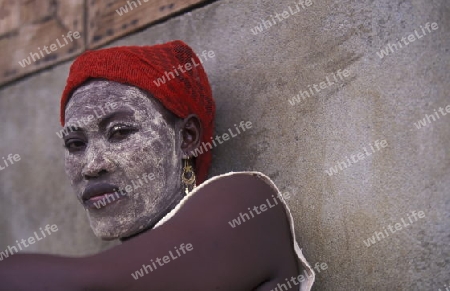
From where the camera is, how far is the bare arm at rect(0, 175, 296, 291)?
57.0 inches

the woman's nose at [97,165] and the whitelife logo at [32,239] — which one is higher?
the woman's nose at [97,165]

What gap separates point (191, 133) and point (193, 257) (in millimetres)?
627

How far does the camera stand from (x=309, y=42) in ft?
7.30

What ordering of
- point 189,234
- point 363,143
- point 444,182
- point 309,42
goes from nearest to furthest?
point 189,234
point 444,182
point 363,143
point 309,42

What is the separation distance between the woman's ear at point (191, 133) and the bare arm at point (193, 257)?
0.33 meters

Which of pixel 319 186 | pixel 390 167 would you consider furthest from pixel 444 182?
pixel 319 186

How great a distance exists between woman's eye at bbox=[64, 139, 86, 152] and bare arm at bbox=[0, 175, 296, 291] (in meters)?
0.48

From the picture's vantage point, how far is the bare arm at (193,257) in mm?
1447

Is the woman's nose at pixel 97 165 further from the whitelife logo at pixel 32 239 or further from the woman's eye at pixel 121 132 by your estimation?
the whitelife logo at pixel 32 239

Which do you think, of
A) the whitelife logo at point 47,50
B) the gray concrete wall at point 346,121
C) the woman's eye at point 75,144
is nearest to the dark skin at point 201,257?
the gray concrete wall at point 346,121

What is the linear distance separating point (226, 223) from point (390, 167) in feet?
2.00

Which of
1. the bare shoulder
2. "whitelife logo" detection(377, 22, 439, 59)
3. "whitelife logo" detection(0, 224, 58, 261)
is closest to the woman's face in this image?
the bare shoulder

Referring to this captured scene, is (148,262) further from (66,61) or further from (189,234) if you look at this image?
(66,61)

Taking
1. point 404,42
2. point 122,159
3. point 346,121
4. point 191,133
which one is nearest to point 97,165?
point 122,159
